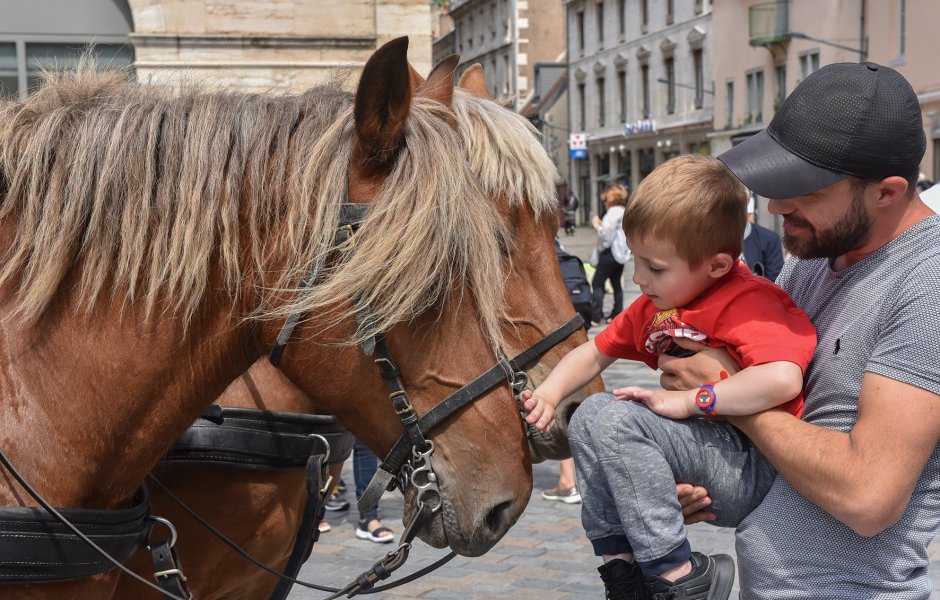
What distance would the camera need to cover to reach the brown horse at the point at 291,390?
2418 mm

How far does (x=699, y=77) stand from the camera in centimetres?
4344

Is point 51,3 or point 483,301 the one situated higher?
point 51,3

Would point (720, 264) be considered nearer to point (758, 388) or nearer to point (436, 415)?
point (758, 388)

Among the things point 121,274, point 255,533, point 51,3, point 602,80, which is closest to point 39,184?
point 121,274

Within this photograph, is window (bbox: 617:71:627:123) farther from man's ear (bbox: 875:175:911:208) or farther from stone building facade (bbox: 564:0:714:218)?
man's ear (bbox: 875:175:911:208)

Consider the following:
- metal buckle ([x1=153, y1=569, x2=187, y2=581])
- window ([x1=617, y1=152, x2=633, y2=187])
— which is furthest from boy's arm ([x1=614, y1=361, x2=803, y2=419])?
window ([x1=617, y1=152, x2=633, y2=187])

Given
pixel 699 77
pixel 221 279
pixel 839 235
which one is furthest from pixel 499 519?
pixel 699 77

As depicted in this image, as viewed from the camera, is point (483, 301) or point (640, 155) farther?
point (640, 155)

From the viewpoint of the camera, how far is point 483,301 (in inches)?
79.6

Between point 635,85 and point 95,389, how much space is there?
160ft

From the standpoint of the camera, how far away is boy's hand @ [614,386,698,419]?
1965 millimetres

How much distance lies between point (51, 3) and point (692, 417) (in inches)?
340

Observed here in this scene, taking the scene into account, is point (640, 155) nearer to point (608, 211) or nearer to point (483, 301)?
point (608, 211)

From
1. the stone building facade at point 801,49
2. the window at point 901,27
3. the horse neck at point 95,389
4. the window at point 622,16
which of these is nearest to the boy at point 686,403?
the horse neck at point 95,389
